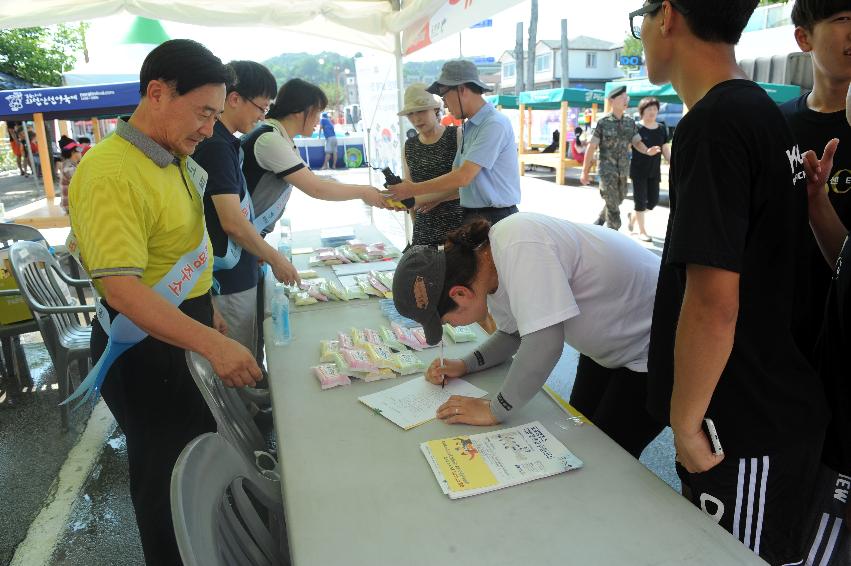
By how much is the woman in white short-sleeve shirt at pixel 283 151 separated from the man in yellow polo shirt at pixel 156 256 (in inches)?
32.4

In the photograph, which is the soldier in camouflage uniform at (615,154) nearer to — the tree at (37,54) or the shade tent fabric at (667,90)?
the shade tent fabric at (667,90)

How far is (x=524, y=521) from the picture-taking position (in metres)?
1.01

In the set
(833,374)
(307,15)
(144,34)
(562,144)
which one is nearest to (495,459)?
(833,374)

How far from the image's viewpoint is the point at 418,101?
125 inches

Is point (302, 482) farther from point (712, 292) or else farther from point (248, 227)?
point (248, 227)

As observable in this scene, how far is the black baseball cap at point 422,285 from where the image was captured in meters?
1.32

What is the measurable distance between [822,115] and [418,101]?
2.15 m

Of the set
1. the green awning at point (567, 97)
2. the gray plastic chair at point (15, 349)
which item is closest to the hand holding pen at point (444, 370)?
the gray plastic chair at point (15, 349)

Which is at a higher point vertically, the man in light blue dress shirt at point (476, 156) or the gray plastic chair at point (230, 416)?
the man in light blue dress shirt at point (476, 156)

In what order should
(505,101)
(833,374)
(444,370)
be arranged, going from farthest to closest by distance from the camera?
(505,101), (444,370), (833,374)

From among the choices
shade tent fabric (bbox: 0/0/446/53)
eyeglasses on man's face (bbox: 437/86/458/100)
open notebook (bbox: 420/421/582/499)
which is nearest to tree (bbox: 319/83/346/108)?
shade tent fabric (bbox: 0/0/446/53)

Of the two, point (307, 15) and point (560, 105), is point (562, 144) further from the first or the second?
point (307, 15)

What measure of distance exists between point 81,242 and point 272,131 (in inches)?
47.2

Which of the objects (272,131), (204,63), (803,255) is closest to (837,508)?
(803,255)
